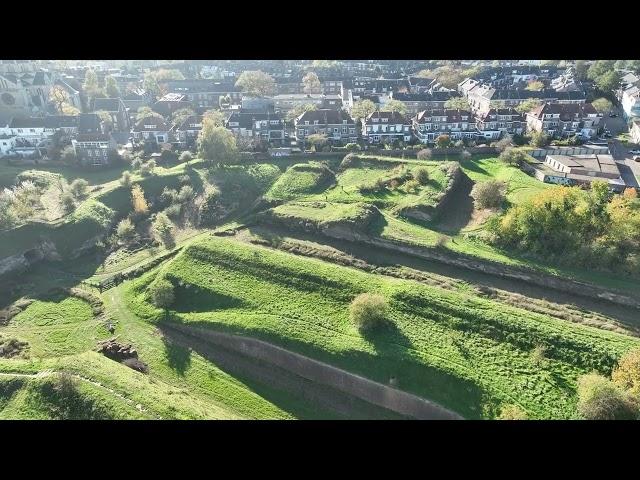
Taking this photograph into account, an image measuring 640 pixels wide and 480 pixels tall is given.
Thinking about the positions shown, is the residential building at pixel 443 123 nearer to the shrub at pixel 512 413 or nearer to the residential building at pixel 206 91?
the residential building at pixel 206 91

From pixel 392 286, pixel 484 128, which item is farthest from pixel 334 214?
pixel 484 128

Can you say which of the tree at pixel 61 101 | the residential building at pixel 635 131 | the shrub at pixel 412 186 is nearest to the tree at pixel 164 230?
the shrub at pixel 412 186

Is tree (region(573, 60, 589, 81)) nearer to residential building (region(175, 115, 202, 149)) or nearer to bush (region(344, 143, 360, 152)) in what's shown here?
bush (region(344, 143, 360, 152))

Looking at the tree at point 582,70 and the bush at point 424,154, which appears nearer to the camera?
the bush at point 424,154

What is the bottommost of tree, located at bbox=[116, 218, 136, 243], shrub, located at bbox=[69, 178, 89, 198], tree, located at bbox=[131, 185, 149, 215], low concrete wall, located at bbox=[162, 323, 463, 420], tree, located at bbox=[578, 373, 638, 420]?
low concrete wall, located at bbox=[162, 323, 463, 420]

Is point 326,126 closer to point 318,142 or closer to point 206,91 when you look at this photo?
point 318,142

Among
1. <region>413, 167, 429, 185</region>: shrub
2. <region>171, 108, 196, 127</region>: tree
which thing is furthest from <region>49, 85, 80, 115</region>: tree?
<region>413, 167, 429, 185</region>: shrub
